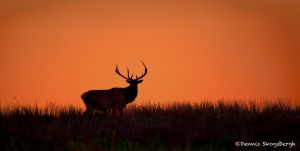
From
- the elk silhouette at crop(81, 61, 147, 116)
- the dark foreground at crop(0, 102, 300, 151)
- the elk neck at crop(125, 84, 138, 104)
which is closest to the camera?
the dark foreground at crop(0, 102, 300, 151)

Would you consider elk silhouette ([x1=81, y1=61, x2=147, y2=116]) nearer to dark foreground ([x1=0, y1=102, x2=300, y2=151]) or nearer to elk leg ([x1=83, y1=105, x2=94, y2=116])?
elk leg ([x1=83, y1=105, x2=94, y2=116])

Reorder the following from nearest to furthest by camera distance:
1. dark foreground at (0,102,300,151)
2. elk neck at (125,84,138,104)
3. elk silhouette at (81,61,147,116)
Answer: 1. dark foreground at (0,102,300,151)
2. elk silhouette at (81,61,147,116)
3. elk neck at (125,84,138,104)

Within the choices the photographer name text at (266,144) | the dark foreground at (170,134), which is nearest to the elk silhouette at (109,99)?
the dark foreground at (170,134)

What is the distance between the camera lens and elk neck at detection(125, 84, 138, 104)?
2019 cm

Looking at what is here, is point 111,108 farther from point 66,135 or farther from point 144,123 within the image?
point 66,135

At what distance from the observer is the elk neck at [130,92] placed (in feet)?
66.3

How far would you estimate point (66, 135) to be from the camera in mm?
12680

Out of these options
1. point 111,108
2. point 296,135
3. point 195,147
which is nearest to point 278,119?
point 296,135

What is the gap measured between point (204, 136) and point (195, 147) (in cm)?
77

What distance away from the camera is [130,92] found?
20.3 metres

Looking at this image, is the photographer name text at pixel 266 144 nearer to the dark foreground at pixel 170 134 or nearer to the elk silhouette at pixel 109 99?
the dark foreground at pixel 170 134

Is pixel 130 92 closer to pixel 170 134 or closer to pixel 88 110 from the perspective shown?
pixel 88 110

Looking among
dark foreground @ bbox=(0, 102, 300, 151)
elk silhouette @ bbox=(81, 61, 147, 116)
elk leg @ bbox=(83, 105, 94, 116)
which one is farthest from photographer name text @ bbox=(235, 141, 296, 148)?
elk leg @ bbox=(83, 105, 94, 116)

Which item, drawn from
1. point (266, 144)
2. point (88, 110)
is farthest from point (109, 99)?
point (266, 144)
